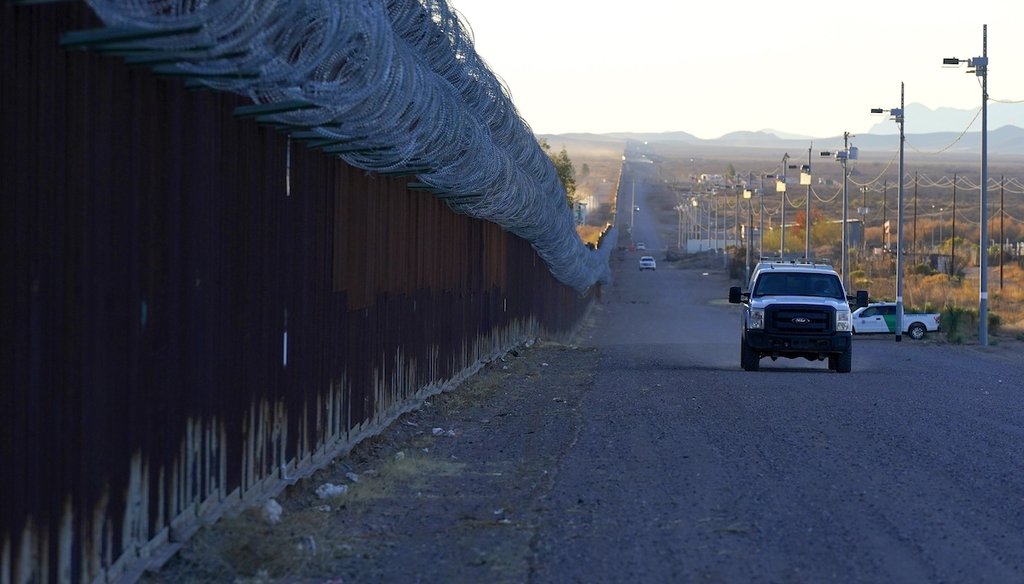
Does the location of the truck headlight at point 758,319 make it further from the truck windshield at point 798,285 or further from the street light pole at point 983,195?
the street light pole at point 983,195

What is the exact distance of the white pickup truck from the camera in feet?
161

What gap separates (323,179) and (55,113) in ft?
16.1

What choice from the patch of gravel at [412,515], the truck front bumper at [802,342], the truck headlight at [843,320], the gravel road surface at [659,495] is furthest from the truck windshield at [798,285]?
the patch of gravel at [412,515]

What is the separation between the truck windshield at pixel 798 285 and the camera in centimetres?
2614

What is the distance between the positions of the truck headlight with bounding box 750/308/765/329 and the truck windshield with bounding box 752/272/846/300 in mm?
798

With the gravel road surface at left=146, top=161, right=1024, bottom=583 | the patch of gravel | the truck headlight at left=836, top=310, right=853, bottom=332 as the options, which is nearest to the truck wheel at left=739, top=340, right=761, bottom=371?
the truck headlight at left=836, top=310, right=853, bottom=332

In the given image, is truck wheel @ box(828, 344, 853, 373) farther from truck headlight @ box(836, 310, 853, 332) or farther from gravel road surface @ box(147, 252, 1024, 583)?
gravel road surface @ box(147, 252, 1024, 583)

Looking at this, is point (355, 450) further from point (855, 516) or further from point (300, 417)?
point (855, 516)

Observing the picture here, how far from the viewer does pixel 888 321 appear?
163 feet

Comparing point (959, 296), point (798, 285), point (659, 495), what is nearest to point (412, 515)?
point (659, 495)

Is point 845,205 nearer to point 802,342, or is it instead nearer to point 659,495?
point 802,342

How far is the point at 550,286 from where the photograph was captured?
37.0 meters

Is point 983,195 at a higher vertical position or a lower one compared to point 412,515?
higher

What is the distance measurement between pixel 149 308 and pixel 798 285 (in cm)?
2072
